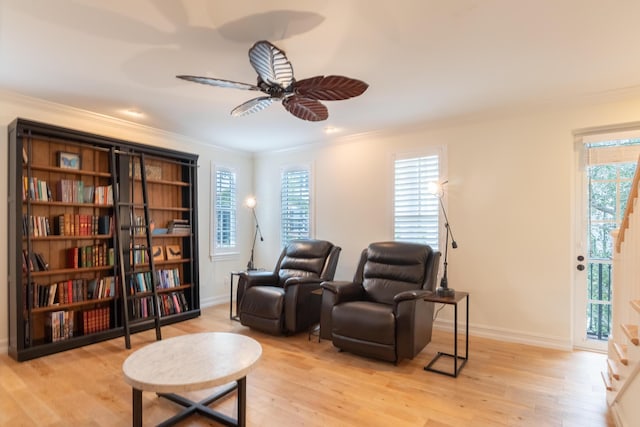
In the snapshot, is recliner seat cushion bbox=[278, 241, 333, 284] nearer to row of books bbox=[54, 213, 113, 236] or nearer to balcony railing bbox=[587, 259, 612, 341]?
row of books bbox=[54, 213, 113, 236]

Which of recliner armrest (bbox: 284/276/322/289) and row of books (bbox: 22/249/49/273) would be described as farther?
recliner armrest (bbox: 284/276/322/289)

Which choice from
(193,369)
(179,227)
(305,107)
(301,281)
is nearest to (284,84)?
(305,107)

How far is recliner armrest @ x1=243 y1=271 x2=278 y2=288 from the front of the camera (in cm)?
409

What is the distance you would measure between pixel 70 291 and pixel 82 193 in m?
1.02

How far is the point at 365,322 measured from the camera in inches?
120

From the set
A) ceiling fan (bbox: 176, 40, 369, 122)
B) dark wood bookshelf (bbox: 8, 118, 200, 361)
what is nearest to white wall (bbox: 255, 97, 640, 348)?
ceiling fan (bbox: 176, 40, 369, 122)

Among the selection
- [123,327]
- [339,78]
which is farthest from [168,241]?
[339,78]

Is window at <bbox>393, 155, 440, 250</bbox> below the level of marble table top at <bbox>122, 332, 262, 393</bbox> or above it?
above

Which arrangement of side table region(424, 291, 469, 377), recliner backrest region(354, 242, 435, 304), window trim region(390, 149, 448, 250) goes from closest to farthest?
side table region(424, 291, 469, 377) < recliner backrest region(354, 242, 435, 304) < window trim region(390, 149, 448, 250)

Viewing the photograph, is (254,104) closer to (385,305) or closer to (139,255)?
(385,305)

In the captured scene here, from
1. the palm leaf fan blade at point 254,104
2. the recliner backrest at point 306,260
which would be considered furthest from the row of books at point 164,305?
the palm leaf fan blade at point 254,104

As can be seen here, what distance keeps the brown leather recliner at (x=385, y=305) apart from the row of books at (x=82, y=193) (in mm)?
2615

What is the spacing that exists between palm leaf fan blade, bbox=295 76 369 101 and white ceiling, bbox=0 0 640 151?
30 cm

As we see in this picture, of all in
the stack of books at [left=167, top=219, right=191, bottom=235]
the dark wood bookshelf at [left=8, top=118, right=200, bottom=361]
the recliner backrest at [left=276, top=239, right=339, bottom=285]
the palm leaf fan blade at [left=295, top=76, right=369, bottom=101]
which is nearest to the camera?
the palm leaf fan blade at [left=295, top=76, right=369, bottom=101]
